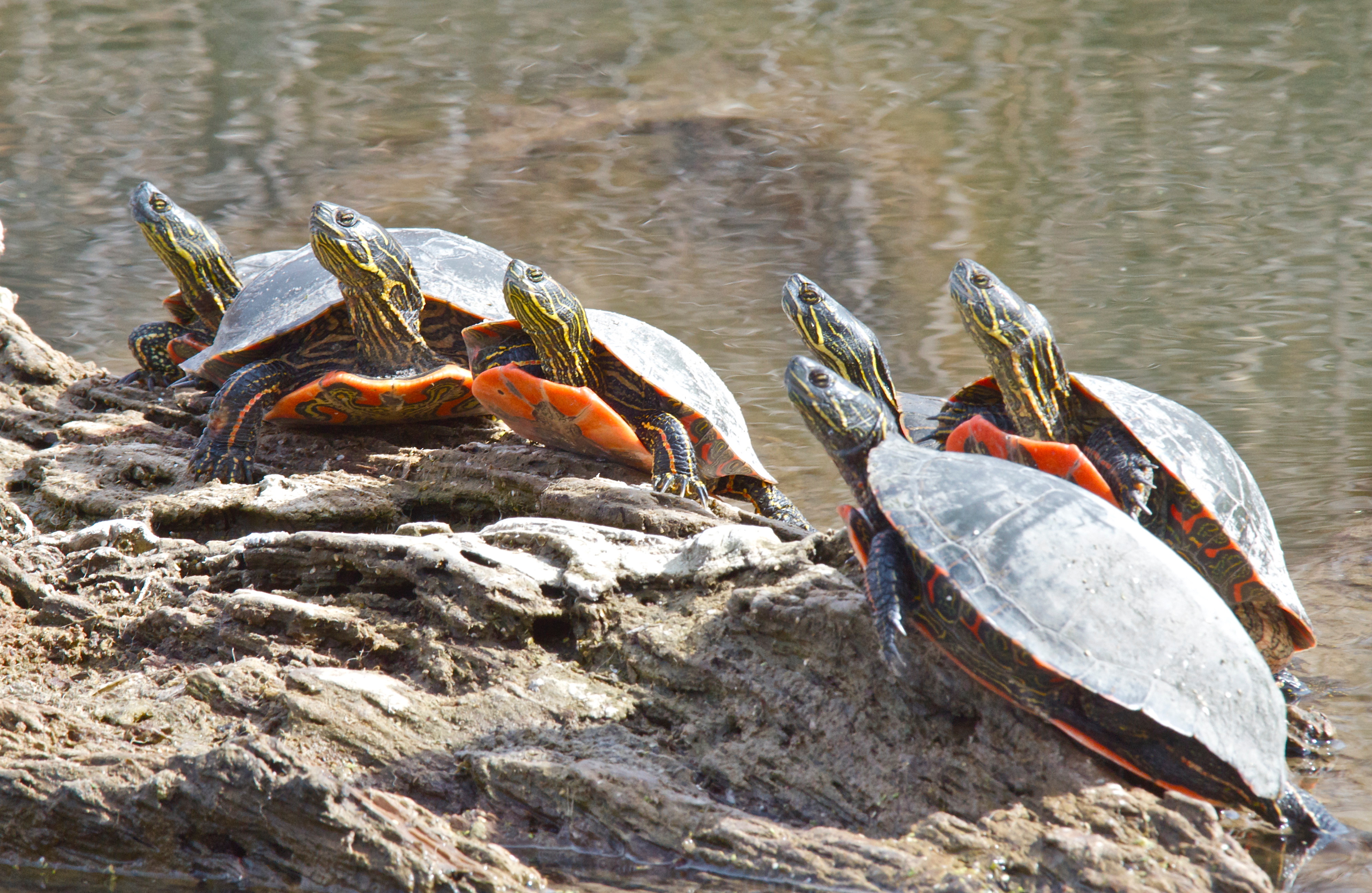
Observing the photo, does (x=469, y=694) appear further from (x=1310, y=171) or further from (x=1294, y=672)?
(x=1310, y=171)

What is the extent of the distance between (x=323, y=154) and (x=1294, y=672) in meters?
9.97

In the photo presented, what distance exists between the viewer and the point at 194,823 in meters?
2.27

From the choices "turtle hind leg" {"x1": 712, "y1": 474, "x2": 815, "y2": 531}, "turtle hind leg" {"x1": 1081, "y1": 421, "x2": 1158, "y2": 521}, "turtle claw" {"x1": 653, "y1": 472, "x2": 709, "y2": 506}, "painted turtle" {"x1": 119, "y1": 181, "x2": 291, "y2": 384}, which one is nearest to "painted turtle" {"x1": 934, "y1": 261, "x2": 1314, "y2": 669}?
"turtle hind leg" {"x1": 1081, "y1": 421, "x2": 1158, "y2": 521}

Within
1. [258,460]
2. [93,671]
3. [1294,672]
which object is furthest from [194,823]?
[1294,672]

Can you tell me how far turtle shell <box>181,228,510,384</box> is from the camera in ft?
12.9

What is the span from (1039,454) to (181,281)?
358 cm

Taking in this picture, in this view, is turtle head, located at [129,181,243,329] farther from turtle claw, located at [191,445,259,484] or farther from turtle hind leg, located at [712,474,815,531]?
turtle hind leg, located at [712,474,815,531]

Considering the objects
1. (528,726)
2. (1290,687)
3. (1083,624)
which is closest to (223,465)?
(528,726)

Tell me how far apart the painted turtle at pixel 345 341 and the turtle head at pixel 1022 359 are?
68.0 inches

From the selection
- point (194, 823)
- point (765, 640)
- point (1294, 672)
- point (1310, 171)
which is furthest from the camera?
point (1310, 171)

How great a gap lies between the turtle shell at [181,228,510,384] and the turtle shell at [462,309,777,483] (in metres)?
0.24

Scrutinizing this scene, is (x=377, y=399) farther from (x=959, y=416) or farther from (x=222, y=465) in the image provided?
(x=959, y=416)

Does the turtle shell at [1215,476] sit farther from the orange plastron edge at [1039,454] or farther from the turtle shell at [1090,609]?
the turtle shell at [1090,609]

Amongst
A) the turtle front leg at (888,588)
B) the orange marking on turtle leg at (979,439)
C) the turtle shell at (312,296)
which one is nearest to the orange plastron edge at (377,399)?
the turtle shell at (312,296)
